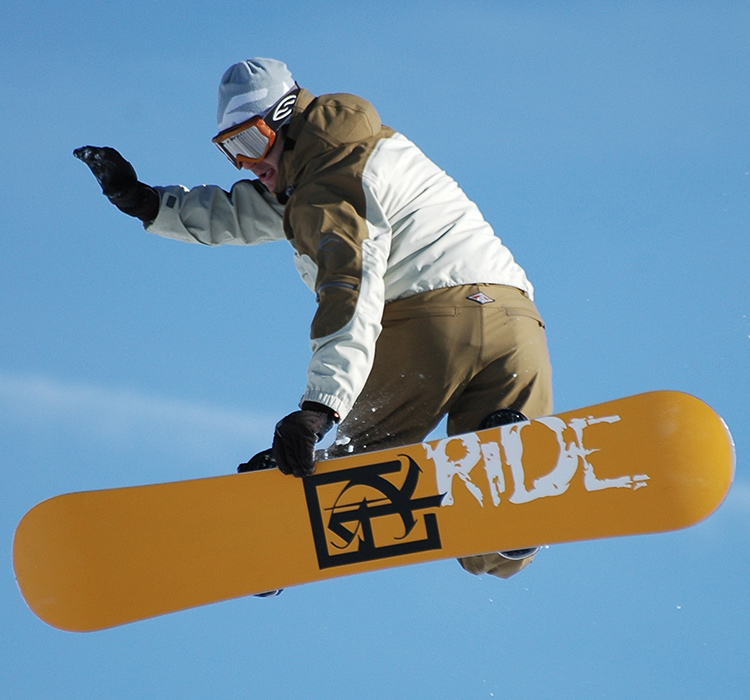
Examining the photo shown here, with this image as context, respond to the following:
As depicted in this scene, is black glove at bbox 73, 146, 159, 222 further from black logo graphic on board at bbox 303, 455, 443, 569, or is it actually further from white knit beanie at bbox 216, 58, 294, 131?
black logo graphic on board at bbox 303, 455, 443, 569

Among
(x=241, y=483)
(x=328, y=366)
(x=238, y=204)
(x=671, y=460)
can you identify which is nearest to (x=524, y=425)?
(x=671, y=460)

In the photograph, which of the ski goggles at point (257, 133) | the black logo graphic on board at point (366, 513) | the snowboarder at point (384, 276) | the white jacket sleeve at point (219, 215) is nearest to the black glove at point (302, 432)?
the snowboarder at point (384, 276)

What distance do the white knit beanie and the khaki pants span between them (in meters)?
0.88

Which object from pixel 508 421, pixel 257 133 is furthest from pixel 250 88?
pixel 508 421

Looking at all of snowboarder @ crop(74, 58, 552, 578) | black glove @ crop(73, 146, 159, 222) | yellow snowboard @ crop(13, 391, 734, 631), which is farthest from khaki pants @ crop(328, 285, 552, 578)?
black glove @ crop(73, 146, 159, 222)

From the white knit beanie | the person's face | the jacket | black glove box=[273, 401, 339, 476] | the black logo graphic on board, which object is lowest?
the black logo graphic on board

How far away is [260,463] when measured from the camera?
3.80 m

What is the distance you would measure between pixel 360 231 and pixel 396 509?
0.95 metres

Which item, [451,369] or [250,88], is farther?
[250,88]

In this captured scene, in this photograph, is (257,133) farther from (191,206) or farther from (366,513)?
(366,513)

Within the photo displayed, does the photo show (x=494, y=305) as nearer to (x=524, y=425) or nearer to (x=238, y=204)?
(x=524, y=425)

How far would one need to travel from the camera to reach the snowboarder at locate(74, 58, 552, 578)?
3.39 m

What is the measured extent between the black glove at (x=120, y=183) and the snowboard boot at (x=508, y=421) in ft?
5.85

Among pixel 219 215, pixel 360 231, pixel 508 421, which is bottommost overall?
pixel 508 421
